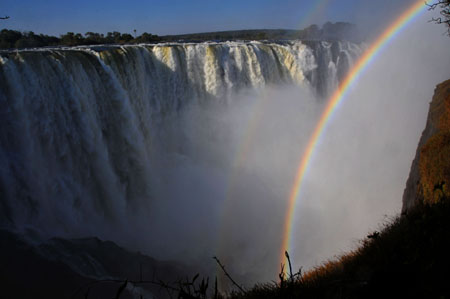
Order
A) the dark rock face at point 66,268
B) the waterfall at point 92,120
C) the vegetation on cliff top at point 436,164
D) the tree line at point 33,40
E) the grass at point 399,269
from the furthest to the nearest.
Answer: the tree line at point 33,40 → the waterfall at point 92,120 → the dark rock face at point 66,268 → the vegetation on cliff top at point 436,164 → the grass at point 399,269

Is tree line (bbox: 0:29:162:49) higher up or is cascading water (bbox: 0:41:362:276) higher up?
tree line (bbox: 0:29:162:49)

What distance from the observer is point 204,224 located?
12.0 metres

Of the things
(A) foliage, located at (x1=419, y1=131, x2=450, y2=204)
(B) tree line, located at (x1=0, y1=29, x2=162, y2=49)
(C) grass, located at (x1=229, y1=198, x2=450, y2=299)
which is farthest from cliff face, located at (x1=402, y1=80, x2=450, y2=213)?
(B) tree line, located at (x1=0, y1=29, x2=162, y2=49)

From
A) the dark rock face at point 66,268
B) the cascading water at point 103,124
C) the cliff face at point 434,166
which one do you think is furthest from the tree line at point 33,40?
the cliff face at point 434,166

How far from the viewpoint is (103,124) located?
10.9 metres

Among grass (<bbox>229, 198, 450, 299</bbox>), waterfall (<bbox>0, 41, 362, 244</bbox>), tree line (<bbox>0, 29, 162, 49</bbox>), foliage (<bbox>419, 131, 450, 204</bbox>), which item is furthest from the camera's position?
tree line (<bbox>0, 29, 162, 49</bbox>)

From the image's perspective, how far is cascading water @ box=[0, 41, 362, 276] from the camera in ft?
27.2

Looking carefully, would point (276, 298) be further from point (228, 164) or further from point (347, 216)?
point (228, 164)

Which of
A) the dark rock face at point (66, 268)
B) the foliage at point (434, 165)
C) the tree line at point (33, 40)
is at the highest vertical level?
the tree line at point (33, 40)

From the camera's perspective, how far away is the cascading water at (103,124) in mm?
8305

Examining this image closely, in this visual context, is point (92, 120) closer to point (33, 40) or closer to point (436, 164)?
point (436, 164)

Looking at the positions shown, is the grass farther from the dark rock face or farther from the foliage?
the dark rock face

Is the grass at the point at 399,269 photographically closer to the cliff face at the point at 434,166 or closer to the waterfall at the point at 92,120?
the cliff face at the point at 434,166

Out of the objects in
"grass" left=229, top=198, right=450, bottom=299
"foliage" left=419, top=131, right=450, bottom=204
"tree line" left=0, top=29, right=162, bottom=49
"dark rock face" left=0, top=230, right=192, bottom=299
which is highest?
"tree line" left=0, top=29, right=162, bottom=49
